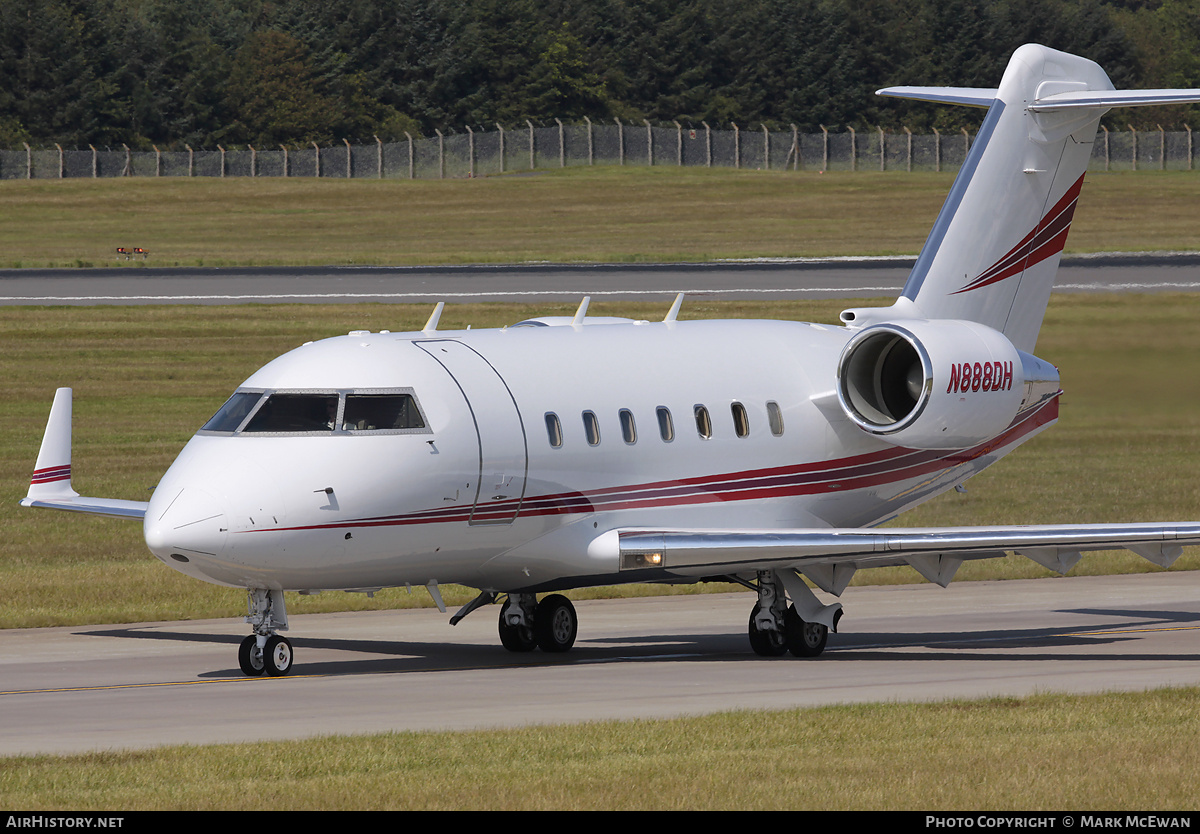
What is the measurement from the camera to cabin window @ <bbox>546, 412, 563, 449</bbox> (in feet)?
65.9

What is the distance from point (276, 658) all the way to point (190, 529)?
204 cm

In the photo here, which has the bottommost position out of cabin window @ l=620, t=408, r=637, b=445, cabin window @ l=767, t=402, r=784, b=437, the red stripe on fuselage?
the red stripe on fuselage

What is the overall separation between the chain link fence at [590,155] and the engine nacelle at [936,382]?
86.7m

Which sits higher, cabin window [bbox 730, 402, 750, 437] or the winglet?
cabin window [bbox 730, 402, 750, 437]

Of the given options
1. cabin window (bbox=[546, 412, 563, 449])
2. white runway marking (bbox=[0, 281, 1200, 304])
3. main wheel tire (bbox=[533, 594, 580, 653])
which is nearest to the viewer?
cabin window (bbox=[546, 412, 563, 449])

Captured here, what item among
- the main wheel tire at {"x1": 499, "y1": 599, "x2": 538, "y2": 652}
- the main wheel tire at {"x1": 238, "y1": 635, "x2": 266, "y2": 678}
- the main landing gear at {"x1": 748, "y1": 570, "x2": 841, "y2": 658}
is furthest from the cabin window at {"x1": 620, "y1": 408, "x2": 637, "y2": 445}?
the main wheel tire at {"x1": 238, "y1": 635, "x2": 266, "y2": 678}

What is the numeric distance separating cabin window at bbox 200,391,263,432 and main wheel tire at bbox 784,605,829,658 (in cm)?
688

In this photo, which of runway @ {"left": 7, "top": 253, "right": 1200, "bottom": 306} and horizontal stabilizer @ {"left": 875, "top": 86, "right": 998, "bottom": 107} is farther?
runway @ {"left": 7, "top": 253, "right": 1200, "bottom": 306}

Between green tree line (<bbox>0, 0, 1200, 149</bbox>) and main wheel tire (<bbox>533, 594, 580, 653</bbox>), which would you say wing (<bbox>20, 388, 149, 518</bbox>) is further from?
green tree line (<bbox>0, 0, 1200, 149</bbox>)

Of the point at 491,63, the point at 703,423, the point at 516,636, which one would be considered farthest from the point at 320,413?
the point at 491,63

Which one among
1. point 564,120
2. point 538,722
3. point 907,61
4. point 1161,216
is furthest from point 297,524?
point 907,61

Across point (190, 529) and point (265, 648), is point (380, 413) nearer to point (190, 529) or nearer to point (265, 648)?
point (190, 529)

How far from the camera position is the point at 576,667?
66.9 ft
